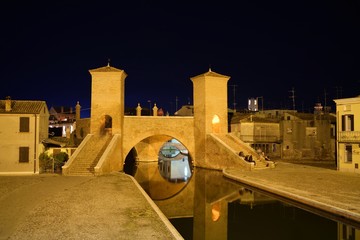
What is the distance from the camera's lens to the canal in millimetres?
10625

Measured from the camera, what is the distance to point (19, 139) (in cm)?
1886

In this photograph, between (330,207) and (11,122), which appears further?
(11,122)

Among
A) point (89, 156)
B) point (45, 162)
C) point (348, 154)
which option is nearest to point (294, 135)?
point (348, 154)

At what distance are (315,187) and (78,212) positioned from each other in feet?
31.9

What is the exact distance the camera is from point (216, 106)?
26984mm

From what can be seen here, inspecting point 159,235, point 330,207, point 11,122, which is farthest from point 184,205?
point 11,122

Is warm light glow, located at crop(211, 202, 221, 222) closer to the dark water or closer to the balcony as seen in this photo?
the dark water

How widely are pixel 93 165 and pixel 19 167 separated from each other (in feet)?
12.8

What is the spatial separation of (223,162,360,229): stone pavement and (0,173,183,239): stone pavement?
5469 mm

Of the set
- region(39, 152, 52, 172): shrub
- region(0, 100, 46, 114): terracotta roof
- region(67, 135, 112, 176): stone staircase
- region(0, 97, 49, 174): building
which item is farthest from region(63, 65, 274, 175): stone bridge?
region(0, 100, 46, 114): terracotta roof

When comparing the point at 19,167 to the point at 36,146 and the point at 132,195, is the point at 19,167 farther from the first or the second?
the point at 132,195

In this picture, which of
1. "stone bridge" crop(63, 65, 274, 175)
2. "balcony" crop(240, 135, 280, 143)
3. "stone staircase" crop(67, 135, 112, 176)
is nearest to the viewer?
"stone staircase" crop(67, 135, 112, 176)

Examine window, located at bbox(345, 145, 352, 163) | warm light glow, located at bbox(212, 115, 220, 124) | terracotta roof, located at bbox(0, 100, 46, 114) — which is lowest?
window, located at bbox(345, 145, 352, 163)

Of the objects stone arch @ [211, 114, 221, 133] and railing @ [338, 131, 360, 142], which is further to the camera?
stone arch @ [211, 114, 221, 133]
